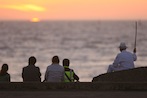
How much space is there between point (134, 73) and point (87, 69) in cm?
3333

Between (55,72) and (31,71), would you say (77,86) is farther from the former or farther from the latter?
(31,71)

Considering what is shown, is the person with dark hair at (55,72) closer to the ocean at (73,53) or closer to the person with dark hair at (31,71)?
the person with dark hair at (31,71)

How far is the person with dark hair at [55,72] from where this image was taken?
12.8m

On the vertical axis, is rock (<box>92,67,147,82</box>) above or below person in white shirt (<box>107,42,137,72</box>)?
below

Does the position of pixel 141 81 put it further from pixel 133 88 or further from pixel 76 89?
pixel 76 89

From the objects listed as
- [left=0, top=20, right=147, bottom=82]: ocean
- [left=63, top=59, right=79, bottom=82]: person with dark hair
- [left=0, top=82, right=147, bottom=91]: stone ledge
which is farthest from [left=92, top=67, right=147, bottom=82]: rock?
[left=0, top=20, right=147, bottom=82]: ocean

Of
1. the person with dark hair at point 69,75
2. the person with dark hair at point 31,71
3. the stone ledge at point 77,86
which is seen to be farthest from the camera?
the person with dark hair at point 31,71

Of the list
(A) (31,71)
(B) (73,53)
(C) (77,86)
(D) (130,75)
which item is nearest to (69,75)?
(C) (77,86)

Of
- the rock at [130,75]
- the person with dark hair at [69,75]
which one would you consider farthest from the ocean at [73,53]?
the person with dark hair at [69,75]

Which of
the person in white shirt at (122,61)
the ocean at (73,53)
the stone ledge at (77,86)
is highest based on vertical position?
the ocean at (73,53)

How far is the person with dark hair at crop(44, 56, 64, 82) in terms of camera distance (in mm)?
12786

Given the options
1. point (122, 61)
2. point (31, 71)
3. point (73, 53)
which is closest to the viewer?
point (31, 71)

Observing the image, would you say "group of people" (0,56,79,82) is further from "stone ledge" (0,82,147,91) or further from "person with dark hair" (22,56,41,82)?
"stone ledge" (0,82,147,91)

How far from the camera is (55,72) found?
12.9 metres
